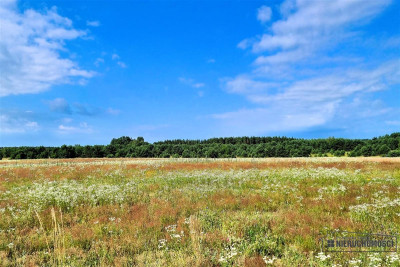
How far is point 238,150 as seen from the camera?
75.1 meters

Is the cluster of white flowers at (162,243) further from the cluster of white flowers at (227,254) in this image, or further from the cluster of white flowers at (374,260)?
the cluster of white flowers at (374,260)

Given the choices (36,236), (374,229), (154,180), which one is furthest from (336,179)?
(36,236)

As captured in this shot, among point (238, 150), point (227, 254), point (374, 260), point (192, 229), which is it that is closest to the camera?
point (374, 260)

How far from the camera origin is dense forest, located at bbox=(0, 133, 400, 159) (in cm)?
6431

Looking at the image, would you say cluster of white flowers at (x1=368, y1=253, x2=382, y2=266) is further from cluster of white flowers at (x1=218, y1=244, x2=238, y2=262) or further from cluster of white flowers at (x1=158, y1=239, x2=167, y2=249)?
cluster of white flowers at (x1=158, y1=239, x2=167, y2=249)

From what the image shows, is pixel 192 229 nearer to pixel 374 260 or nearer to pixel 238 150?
pixel 374 260

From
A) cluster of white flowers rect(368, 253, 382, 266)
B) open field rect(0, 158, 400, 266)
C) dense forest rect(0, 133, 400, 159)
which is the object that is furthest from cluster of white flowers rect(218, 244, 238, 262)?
dense forest rect(0, 133, 400, 159)

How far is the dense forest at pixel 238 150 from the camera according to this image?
64312 mm

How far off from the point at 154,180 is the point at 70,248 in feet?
38.8

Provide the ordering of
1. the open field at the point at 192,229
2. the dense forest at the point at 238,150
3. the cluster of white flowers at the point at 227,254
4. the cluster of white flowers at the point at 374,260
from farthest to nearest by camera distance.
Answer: the dense forest at the point at 238,150, the open field at the point at 192,229, the cluster of white flowers at the point at 227,254, the cluster of white flowers at the point at 374,260

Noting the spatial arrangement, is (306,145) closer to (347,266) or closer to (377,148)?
(377,148)

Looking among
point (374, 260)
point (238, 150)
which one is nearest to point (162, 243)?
point (374, 260)

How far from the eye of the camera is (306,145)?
241 ft

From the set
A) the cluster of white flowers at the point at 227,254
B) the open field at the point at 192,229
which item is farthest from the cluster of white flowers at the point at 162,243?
the cluster of white flowers at the point at 227,254
